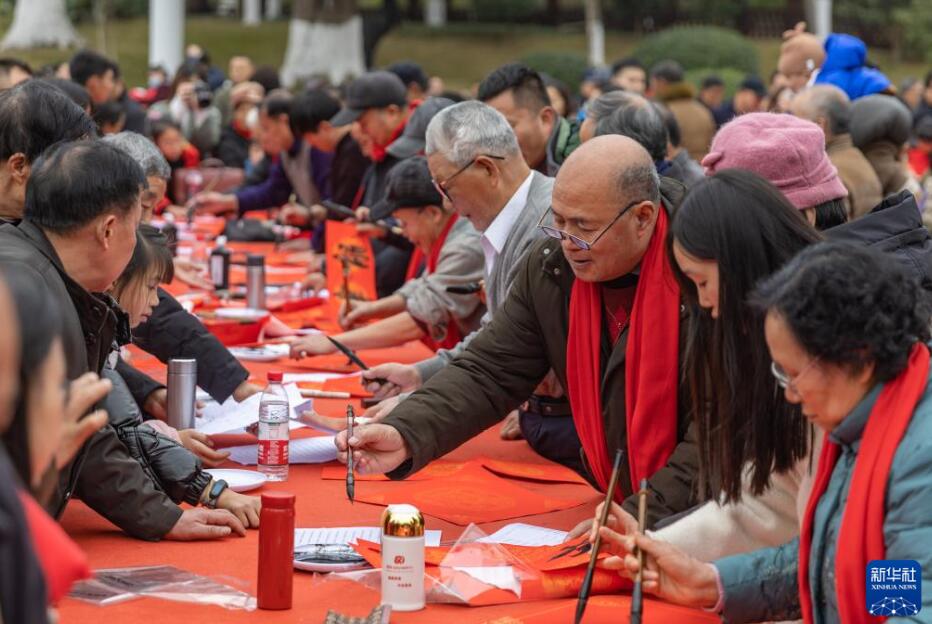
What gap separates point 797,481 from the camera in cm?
269

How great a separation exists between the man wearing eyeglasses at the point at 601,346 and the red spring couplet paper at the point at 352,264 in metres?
2.66

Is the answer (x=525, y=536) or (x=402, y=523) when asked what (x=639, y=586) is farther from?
(x=525, y=536)

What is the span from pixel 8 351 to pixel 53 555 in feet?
0.78

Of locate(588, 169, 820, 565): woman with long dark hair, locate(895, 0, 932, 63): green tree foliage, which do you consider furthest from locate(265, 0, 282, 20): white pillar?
locate(588, 169, 820, 565): woman with long dark hair

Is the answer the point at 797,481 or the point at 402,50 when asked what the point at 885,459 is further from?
the point at 402,50

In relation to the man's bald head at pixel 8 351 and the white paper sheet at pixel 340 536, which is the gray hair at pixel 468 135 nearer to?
the white paper sheet at pixel 340 536

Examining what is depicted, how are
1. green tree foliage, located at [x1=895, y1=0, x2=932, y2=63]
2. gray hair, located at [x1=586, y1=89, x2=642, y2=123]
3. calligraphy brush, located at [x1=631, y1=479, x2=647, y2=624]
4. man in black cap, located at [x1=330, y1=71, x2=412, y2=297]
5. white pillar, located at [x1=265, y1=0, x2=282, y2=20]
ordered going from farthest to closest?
white pillar, located at [x1=265, y1=0, x2=282, y2=20] → green tree foliage, located at [x1=895, y1=0, x2=932, y2=63] → man in black cap, located at [x1=330, y1=71, x2=412, y2=297] → gray hair, located at [x1=586, y1=89, x2=642, y2=123] → calligraphy brush, located at [x1=631, y1=479, x2=647, y2=624]

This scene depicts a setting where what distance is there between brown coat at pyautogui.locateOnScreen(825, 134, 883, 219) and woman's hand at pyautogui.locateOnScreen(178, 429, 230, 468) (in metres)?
3.01

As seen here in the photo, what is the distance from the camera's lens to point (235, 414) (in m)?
4.33

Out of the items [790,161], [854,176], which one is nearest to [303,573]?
[790,161]

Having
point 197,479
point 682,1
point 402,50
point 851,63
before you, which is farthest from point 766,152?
point 682,1

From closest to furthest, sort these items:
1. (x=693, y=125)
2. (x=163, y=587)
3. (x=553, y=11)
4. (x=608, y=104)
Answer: (x=163, y=587) < (x=608, y=104) < (x=693, y=125) < (x=553, y=11)

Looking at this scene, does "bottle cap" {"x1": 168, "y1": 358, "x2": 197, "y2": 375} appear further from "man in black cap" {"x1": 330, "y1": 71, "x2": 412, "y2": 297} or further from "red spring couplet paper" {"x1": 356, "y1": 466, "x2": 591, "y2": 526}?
"man in black cap" {"x1": 330, "y1": 71, "x2": 412, "y2": 297}

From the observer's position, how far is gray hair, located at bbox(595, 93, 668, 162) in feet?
A: 16.5
